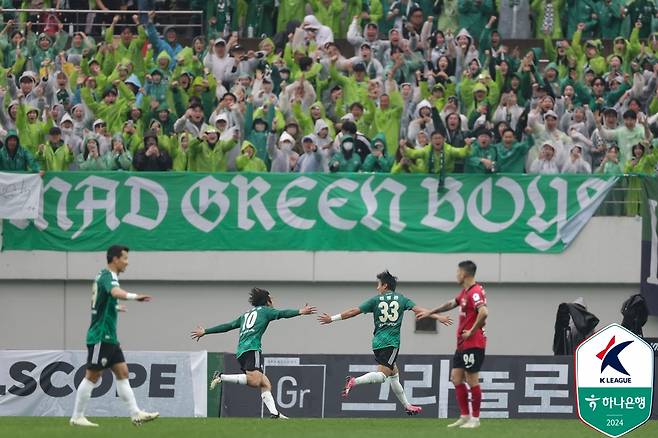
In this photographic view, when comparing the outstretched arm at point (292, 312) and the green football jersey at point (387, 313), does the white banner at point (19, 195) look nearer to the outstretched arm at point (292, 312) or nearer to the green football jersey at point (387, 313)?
the outstretched arm at point (292, 312)

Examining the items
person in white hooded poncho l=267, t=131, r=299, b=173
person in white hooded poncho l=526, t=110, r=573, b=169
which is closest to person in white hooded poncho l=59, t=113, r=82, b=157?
person in white hooded poncho l=267, t=131, r=299, b=173

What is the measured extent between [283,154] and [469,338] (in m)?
8.65

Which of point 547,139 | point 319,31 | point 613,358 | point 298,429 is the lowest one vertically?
point 298,429

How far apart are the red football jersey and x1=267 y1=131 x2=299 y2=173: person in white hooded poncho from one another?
27.3 ft

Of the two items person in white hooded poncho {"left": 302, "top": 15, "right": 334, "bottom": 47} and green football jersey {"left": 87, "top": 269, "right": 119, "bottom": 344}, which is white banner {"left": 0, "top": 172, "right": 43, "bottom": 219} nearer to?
person in white hooded poncho {"left": 302, "top": 15, "right": 334, "bottom": 47}

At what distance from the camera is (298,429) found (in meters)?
17.9

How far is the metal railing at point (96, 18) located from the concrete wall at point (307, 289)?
573 centimetres

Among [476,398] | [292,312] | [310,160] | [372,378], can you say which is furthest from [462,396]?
[310,160]

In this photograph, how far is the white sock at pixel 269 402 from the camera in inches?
788

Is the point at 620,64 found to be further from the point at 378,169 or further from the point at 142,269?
the point at 142,269

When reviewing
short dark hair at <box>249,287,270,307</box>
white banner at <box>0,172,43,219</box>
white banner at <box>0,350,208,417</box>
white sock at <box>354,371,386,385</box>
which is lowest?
white banner at <box>0,350,208,417</box>

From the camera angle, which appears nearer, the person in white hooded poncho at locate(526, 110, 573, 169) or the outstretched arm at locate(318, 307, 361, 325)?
the outstretched arm at locate(318, 307, 361, 325)

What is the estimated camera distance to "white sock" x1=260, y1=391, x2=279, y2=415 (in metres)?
20.0

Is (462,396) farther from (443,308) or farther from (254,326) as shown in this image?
(254,326)
